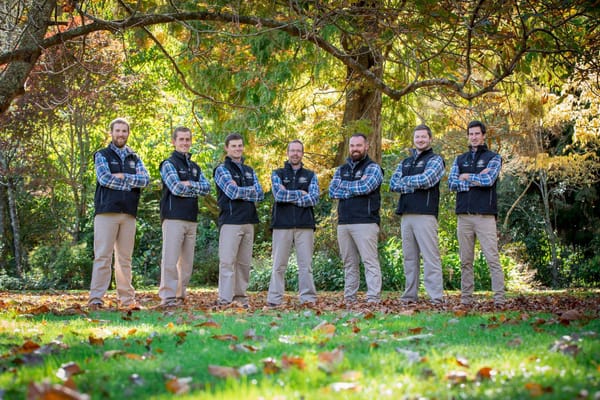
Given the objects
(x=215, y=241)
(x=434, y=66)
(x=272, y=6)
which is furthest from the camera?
(x=215, y=241)

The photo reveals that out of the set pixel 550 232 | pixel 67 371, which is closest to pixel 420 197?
pixel 67 371

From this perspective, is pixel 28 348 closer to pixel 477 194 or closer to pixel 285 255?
pixel 285 255

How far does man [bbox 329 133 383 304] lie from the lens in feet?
27.9

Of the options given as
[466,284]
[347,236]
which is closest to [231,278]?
[347,236]

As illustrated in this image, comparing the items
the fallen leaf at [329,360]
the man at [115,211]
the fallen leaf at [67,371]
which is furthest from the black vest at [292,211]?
the fallen leaf at [67,371]

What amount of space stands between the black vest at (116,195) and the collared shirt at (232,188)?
1.06 m

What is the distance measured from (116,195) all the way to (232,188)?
4.66 ft

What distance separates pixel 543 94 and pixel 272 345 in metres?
11.7

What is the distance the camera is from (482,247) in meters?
8.27

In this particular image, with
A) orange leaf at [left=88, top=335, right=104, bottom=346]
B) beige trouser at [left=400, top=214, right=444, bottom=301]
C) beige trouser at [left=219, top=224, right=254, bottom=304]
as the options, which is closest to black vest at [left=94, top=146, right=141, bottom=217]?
beige trouser at [left=219, top=224, right=254, bottom=304]

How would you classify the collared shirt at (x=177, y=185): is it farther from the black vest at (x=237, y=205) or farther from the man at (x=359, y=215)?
the man at (x=359, y=215)

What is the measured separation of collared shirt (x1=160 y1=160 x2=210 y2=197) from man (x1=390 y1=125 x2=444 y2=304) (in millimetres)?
2490

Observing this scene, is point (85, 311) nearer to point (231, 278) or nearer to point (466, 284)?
point (231, 278)

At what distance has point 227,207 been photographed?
855cm
